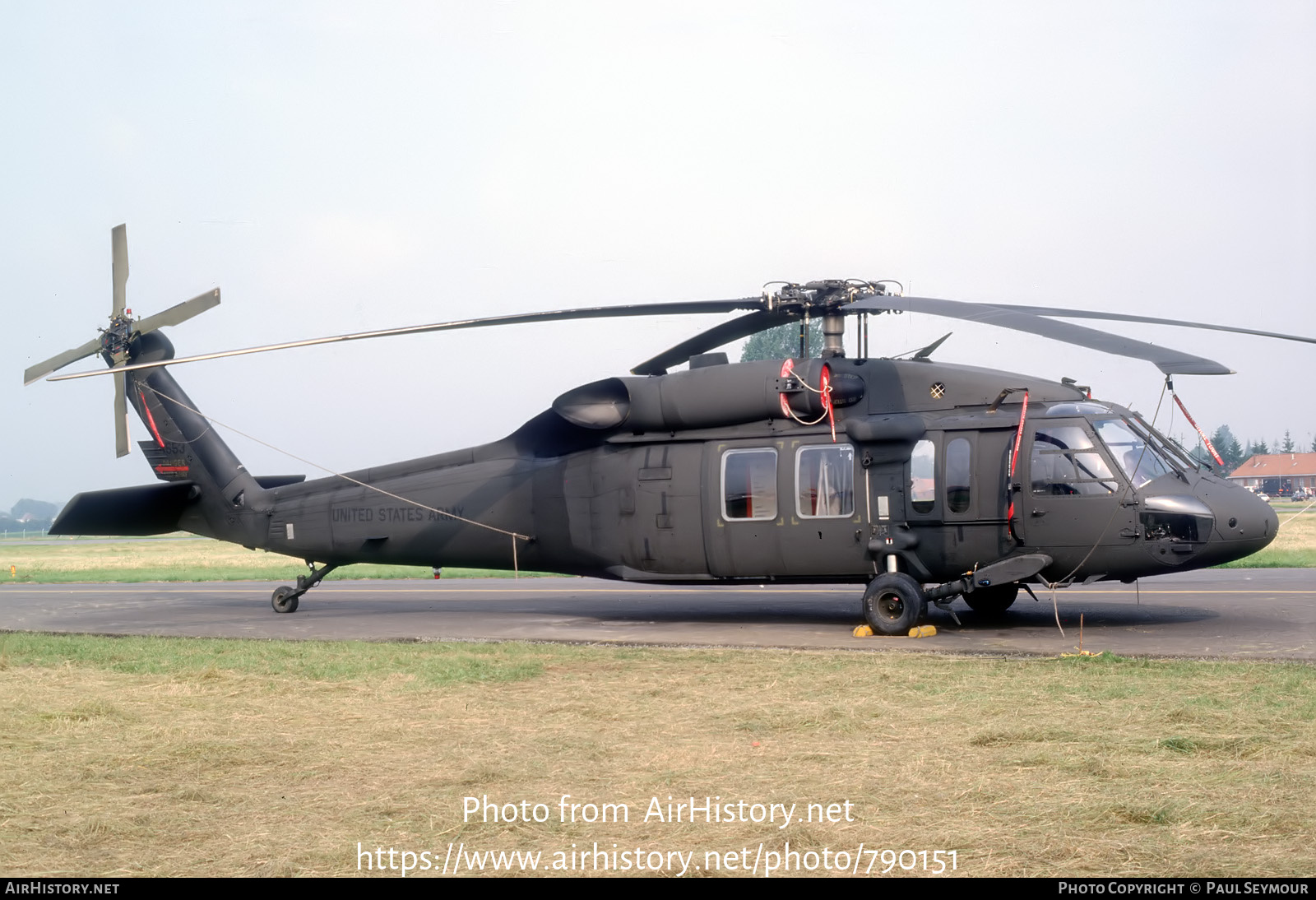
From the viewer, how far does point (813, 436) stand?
42.0 ft

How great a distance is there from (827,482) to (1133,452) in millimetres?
3304

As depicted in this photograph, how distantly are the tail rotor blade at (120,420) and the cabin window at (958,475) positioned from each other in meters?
11.6

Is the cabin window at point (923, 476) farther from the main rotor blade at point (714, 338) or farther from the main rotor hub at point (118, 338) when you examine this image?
the main rotor hub at point (118, 338)

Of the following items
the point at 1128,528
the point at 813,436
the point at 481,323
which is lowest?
the point at 1128,528

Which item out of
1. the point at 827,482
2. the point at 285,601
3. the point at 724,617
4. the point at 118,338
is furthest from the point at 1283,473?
the point at 118,338

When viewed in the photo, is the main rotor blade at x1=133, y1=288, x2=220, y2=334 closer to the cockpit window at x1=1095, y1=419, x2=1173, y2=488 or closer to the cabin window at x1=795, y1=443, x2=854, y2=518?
the cabin window at x1=795, y1=443, x2=854, y2=518

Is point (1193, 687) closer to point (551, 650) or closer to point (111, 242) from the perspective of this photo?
point (551, 650)

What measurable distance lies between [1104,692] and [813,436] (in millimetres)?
5386

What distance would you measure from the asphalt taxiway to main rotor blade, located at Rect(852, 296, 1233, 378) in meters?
2.56

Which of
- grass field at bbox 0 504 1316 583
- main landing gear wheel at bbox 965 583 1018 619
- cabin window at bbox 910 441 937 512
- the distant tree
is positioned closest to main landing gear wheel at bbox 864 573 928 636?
cabin window at bbox 910 441 937 512

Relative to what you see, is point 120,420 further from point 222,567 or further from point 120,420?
point 222,567

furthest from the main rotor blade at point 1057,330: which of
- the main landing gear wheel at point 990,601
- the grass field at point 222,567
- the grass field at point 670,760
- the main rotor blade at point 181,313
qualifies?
the grass field at point 222,567

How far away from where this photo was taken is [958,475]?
12.2 metres
